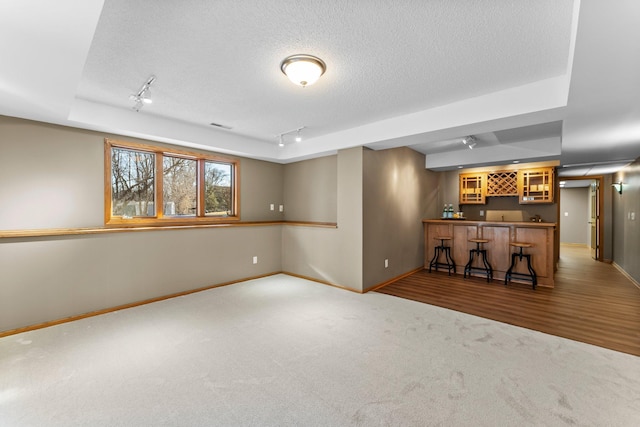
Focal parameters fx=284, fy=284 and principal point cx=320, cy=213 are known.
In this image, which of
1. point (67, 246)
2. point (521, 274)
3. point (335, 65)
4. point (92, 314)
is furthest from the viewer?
point (521, 274)

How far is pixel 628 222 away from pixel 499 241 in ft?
8.11

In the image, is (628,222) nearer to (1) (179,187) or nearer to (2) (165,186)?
(1) (179,187)

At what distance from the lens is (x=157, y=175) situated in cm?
426

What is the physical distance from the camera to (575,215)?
32.5 ft

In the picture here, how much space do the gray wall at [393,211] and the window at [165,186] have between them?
8.07 feet

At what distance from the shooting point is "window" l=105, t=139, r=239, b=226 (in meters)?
3.89

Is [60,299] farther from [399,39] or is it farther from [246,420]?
[399,39]

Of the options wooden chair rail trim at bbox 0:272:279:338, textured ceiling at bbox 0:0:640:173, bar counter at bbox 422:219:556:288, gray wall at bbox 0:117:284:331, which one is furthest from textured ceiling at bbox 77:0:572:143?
bar counter at bbox 422:219:556:288

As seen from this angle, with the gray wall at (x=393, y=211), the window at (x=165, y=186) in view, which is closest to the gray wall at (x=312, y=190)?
the gray wall at (x=393, y=211)

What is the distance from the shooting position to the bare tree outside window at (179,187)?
14.5ft

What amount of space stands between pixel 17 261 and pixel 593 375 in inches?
215

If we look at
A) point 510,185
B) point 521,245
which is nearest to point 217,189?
point 521,245

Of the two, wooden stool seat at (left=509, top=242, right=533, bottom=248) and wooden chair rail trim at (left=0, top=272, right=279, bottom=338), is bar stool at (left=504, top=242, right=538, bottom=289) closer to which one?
wooden stool seat at (left=509, top=242, right=533, bottom=248)

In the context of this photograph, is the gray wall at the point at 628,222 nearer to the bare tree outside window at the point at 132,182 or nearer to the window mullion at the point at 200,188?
the window mullion at the point at 200,188
